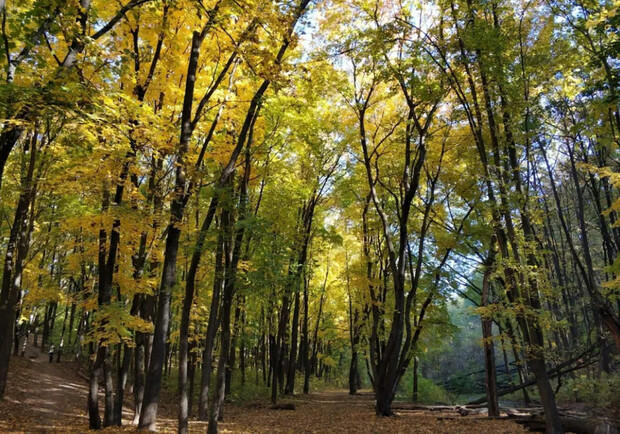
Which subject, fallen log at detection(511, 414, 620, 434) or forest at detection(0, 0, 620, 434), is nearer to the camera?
forest at detection(0, 0, 620, 434)

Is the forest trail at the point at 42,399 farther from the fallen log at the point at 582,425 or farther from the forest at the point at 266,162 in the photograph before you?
the fallen log at the point at 582,425

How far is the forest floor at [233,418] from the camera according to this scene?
1049 centimetres

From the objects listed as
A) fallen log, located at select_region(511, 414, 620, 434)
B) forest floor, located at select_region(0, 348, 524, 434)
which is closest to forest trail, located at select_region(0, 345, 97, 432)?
forest floor, located at select_region(0, 348, 524, 434)

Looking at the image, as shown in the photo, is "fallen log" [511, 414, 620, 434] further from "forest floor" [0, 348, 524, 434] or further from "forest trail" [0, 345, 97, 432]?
"forest trail" [0, 345, 97, 432]

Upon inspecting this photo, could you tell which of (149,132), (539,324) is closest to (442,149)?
(539,324)

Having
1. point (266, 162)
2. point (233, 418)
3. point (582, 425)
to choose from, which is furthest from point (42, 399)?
point (582, 425)

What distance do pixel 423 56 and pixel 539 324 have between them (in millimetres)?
7984

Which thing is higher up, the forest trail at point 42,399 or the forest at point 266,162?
the forest at point 266,162

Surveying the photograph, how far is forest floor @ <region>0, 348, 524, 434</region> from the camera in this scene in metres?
10.5

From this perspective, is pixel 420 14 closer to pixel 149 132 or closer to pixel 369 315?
pixel 149 132

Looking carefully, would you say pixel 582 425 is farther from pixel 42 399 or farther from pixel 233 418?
pixel 42 399

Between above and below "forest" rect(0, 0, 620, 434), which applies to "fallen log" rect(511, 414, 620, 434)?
below

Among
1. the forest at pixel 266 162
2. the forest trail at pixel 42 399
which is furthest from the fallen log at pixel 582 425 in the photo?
the forest trail at pixel 42 399

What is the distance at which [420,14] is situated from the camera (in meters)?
12.2
